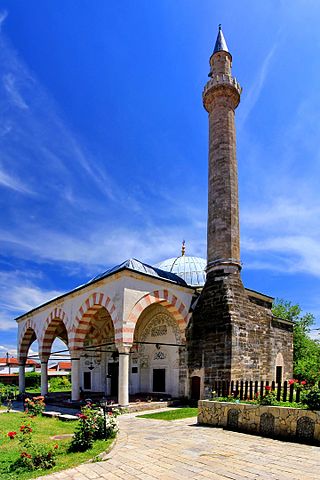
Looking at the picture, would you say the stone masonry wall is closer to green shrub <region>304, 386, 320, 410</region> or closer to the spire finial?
green shrub <region>304, 386, 320, 410</region>

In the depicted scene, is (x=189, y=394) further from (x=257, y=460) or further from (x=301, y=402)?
(x=257, y=460)

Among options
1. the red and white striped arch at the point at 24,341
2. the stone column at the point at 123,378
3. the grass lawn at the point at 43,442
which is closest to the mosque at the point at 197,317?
the stone column at the point at 123,378

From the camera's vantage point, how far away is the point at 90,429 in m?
5.74

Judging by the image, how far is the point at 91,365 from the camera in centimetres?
1770

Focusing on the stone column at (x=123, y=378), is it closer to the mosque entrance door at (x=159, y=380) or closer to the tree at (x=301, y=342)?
the mosque entrance door at (x=159, y=380)

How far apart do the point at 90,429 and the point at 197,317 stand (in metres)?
7.47

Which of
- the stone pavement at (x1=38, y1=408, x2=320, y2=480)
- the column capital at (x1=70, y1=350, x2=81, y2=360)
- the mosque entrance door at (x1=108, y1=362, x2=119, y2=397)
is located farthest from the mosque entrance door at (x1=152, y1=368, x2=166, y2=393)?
the stone pavement at (x1=38, y1=408, x2=320, y2=480)

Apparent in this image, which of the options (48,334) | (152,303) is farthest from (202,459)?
(48,334)

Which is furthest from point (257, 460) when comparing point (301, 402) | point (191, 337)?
point (191, 337)

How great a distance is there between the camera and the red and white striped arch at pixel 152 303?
1149 centimetres

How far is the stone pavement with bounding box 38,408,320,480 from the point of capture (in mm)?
4332

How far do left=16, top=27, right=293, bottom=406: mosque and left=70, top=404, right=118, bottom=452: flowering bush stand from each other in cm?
493

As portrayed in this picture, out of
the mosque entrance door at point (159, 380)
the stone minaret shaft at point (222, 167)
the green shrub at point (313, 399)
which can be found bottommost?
the mosque entrance door at point (159, 380)

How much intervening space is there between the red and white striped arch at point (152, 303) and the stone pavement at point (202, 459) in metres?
4.61
